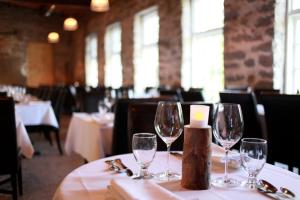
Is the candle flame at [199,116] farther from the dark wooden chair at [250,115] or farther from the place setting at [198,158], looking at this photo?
the dark wooden chair at [250,115]

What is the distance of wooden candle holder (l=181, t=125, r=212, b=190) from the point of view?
1.02 metres

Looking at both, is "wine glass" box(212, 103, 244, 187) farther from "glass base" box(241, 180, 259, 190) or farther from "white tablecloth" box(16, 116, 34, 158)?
"white tablecloth" box(16, 116, 34, 158)

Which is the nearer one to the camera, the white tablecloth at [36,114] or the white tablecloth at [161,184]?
the white tablecloth at [161,184]

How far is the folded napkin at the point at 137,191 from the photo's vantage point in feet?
2.76

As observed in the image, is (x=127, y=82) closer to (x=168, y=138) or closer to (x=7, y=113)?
(x=7, y=113)

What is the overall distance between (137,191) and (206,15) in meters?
5.92

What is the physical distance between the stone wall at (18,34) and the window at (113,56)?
3.51 m

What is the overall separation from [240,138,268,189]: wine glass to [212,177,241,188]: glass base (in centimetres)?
3

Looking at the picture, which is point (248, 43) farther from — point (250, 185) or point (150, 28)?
point (250, 185)

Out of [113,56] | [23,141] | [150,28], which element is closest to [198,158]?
[23,141]

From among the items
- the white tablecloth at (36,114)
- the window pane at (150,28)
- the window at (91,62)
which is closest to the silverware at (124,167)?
the white tablecloth at (36,114)

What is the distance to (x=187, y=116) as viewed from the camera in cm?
192

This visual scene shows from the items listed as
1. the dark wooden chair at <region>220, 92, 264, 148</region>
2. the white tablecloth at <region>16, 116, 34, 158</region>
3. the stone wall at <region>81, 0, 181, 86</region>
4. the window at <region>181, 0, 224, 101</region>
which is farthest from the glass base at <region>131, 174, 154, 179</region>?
the stone wall at <region>81, 0, 181, 86</region>

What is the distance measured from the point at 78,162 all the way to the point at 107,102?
1.57 metres
